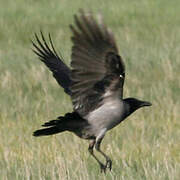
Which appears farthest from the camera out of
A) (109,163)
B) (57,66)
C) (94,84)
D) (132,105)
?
(57,66)

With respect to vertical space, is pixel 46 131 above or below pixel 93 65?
below

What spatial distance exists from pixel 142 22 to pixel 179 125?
7150mm

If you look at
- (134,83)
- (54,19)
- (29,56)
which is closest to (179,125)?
(134,83)

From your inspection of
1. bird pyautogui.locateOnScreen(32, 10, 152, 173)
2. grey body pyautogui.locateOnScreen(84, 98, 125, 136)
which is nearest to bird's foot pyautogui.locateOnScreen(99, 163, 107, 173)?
bird pyautogui.locateOnScreen(32, 10, 152, 173)

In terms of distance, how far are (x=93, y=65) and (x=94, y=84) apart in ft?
0.81

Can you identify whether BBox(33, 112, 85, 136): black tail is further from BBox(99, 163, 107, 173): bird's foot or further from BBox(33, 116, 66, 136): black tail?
BBox(99, 163, 107, 173): bird's foot

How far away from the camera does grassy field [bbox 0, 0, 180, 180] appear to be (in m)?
5.36

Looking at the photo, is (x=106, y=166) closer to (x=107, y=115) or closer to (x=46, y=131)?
(x=107, y=115)

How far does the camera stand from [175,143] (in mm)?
6246

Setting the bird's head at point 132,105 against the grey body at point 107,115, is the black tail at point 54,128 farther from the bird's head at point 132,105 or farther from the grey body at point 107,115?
the bird's head at point 132,105

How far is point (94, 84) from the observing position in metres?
5.21

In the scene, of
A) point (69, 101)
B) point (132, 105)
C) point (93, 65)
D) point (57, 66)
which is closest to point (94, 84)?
point (93, 65)

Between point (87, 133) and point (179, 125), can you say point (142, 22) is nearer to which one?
point (179, 125)

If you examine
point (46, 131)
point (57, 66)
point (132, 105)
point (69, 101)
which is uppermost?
point (57, 66)
